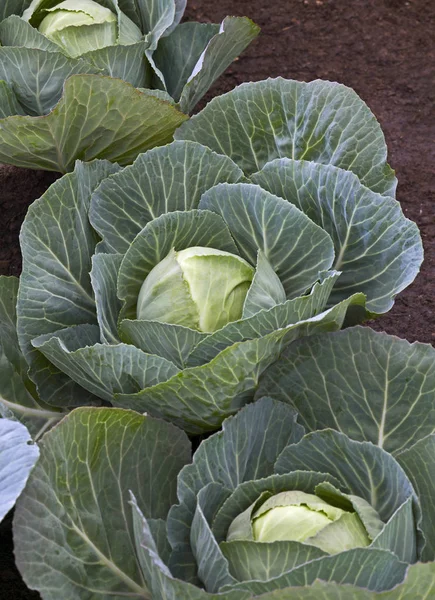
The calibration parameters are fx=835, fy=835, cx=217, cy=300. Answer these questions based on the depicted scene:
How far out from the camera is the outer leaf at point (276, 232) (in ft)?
4.81

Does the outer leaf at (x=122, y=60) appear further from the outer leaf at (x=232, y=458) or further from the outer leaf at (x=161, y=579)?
the outer leaf at (x=161, y=579)

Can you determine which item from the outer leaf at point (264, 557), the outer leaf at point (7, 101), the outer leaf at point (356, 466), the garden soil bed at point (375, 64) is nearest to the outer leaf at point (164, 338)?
the outer leaf at point (356, 466)

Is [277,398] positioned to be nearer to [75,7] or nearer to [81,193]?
[81,193]

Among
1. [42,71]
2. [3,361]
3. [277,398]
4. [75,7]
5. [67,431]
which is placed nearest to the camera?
[67,431]

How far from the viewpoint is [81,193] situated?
1567 mm

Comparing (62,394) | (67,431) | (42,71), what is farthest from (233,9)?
(67,431)

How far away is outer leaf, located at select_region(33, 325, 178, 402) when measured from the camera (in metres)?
1.31

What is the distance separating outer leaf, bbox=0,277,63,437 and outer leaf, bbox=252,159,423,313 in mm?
537

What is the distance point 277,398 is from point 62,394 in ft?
1.40

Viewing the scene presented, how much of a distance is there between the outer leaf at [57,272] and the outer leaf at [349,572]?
0.66 meters

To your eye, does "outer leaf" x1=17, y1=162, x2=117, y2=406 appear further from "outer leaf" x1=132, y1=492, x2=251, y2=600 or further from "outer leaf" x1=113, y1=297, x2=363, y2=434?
"outer leaf" x1=132, y1=492, x2=251, y2=600

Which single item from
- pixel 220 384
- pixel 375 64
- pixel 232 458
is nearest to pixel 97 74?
pixel 220 384

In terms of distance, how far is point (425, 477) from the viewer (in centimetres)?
123

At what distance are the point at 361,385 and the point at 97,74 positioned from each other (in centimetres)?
92
